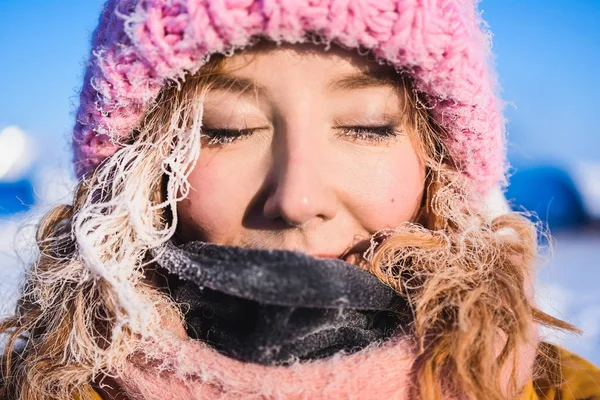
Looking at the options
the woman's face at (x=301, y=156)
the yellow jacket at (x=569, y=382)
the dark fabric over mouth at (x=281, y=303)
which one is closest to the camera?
the dark fabric over mouth at (x=281, y=303)

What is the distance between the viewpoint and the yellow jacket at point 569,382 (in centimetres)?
135

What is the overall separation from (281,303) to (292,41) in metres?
0.50

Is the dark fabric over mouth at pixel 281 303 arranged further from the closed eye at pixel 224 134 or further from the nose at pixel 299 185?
the closed eye at pixel 224 134

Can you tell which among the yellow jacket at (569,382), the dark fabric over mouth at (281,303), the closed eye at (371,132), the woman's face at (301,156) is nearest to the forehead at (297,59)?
the woman's face at (301,156)

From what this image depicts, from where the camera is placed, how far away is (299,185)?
44.1 inches

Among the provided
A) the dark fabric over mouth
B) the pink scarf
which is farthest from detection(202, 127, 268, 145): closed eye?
the pink scarf

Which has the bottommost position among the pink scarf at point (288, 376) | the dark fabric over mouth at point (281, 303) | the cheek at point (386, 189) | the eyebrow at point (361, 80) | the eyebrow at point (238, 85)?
the pink scarf at point (288, 376)

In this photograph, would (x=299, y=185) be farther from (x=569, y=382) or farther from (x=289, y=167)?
(x=569, y=382)

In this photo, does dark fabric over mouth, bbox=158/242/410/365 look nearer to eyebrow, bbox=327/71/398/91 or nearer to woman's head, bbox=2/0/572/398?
woman's head, bbox=2/0/572/398

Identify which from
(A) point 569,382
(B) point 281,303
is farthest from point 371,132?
(A) point 569,382

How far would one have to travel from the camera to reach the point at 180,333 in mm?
1237

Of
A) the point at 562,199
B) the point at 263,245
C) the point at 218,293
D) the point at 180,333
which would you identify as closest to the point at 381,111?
the point at 263,245

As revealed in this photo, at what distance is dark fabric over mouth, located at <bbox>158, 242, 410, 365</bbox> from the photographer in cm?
104

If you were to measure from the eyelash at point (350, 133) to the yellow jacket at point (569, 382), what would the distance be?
64 cm
